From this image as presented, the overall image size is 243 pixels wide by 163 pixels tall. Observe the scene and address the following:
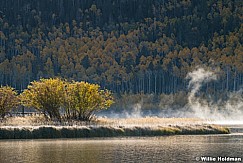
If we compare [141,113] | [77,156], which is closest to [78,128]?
[77,156]

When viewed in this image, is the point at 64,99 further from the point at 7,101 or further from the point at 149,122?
the point at 149,122

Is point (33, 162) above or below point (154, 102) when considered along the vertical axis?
below

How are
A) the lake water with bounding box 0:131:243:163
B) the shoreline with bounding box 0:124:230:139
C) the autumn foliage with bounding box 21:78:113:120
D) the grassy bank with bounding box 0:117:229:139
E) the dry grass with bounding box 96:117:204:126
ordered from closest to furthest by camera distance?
1. the lake water with bounding box 0:131:243:163
2. the shoreline with bounding box 0:124:230:139
3. the grassy bank with bounding box 0:117:229:139
4. the dry grass with bounding box 96:117:204:126
5. the autumn foliage with bounding box 21:78:113:120

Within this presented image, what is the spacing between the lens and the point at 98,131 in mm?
83812

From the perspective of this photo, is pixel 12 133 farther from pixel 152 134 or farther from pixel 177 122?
pixel 177 122

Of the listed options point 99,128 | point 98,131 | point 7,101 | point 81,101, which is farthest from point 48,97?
point 98,131

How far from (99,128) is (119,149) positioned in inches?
737

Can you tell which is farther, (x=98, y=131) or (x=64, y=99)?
(x=64, y=99)

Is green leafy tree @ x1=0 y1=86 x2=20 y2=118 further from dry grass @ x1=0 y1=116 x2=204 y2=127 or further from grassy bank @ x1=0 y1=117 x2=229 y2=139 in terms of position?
grassy bank @ x1=0 y1=117 x2=229 y2=139

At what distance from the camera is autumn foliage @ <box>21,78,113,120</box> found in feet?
302

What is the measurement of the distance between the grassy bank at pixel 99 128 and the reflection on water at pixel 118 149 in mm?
3609

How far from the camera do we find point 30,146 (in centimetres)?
6950

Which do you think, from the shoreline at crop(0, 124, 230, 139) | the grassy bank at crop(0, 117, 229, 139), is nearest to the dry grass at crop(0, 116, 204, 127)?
the grassy bank at crop(0, 117, 229, 139)

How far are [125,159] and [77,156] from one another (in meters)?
4.33
